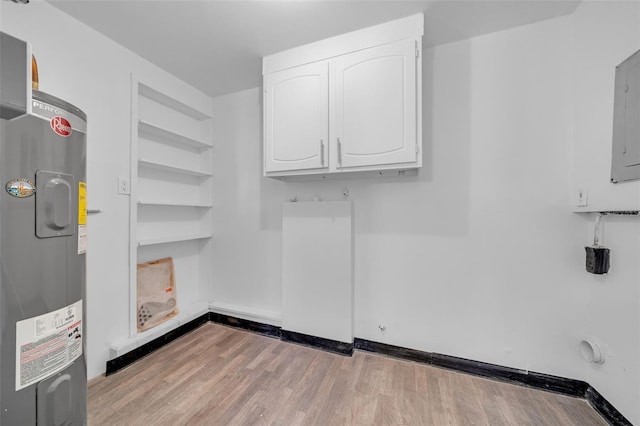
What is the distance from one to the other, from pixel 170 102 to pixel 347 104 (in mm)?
1653

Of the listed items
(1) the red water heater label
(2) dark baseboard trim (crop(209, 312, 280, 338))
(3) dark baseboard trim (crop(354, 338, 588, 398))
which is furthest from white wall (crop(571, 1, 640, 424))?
(1) the red water heater label

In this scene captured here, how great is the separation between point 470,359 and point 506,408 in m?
0.33

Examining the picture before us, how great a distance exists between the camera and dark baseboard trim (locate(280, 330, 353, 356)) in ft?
6.44

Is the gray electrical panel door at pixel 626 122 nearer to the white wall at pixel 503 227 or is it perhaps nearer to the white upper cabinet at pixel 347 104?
the white wall at pixel 503 227

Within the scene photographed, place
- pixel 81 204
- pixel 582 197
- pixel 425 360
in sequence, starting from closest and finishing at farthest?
pixel 81 204 < pixel 582 197 < pixel 425 360

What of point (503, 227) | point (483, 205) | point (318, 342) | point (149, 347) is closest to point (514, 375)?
point (503, 227)

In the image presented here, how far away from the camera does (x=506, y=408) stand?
1.42 m

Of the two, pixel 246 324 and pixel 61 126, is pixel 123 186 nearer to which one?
pixel 61 126

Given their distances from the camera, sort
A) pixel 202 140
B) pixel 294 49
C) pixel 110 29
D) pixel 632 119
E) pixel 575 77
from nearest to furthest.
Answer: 1. pixel 632 119
2. pixel 575 77
3. pixel 110 29
4. pixel 294 49
5. pixel 202 140

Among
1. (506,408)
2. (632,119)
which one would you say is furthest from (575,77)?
(506,408)

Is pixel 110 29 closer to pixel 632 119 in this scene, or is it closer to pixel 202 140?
pixel 202 140

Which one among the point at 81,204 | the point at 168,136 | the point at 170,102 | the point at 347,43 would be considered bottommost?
the point at 81,204

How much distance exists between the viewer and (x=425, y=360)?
1.83 meters

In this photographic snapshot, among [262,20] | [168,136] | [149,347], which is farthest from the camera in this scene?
[168,136]
